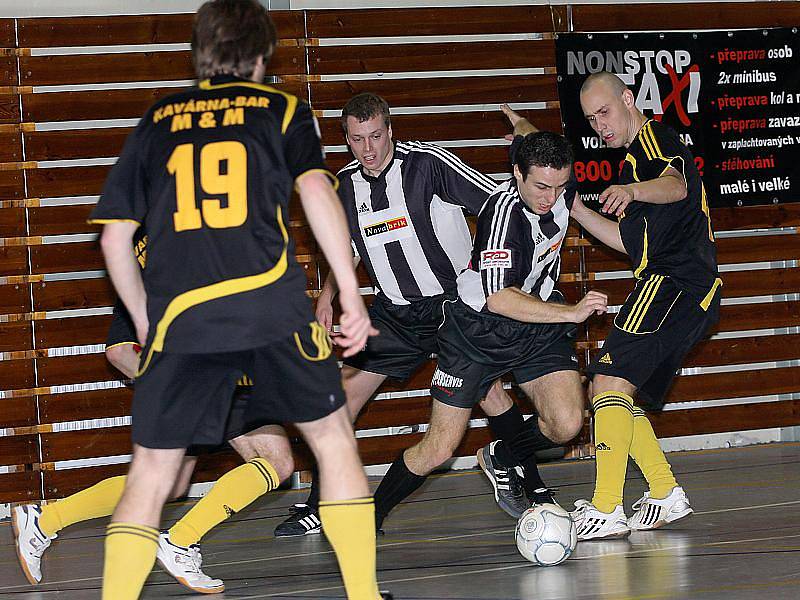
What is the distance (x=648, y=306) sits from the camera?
15.9 feet

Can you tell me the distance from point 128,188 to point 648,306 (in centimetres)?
260

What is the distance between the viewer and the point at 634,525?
5020 millimetres

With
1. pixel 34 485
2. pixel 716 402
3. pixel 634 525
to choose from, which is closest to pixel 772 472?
pixel 716 402

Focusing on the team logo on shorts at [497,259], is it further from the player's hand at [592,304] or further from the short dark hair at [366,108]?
the short dark hair at [366,108]

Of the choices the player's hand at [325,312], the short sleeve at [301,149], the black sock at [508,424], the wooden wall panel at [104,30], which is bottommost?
the black sock at [508,424]

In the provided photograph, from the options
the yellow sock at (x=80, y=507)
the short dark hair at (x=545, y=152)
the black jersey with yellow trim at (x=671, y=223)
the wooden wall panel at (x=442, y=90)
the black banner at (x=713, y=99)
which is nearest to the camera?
the yellow sock at (x=80, y=507)

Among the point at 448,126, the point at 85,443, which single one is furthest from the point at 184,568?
the point at 448,126

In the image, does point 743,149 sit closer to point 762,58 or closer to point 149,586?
point 762,58

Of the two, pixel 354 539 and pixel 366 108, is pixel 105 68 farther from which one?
pixel 354 539

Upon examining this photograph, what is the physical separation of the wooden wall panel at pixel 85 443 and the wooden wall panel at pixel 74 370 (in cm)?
32

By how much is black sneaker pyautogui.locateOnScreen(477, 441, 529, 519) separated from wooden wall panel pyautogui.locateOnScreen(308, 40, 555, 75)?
9.86 feet

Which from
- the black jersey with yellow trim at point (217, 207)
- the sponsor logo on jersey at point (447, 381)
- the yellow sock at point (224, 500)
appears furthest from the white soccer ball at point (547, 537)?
the black jersey with yellow trim at point (217, 207)

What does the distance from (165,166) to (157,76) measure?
4173 millimetres

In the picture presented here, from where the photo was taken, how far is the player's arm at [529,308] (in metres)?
4.39
